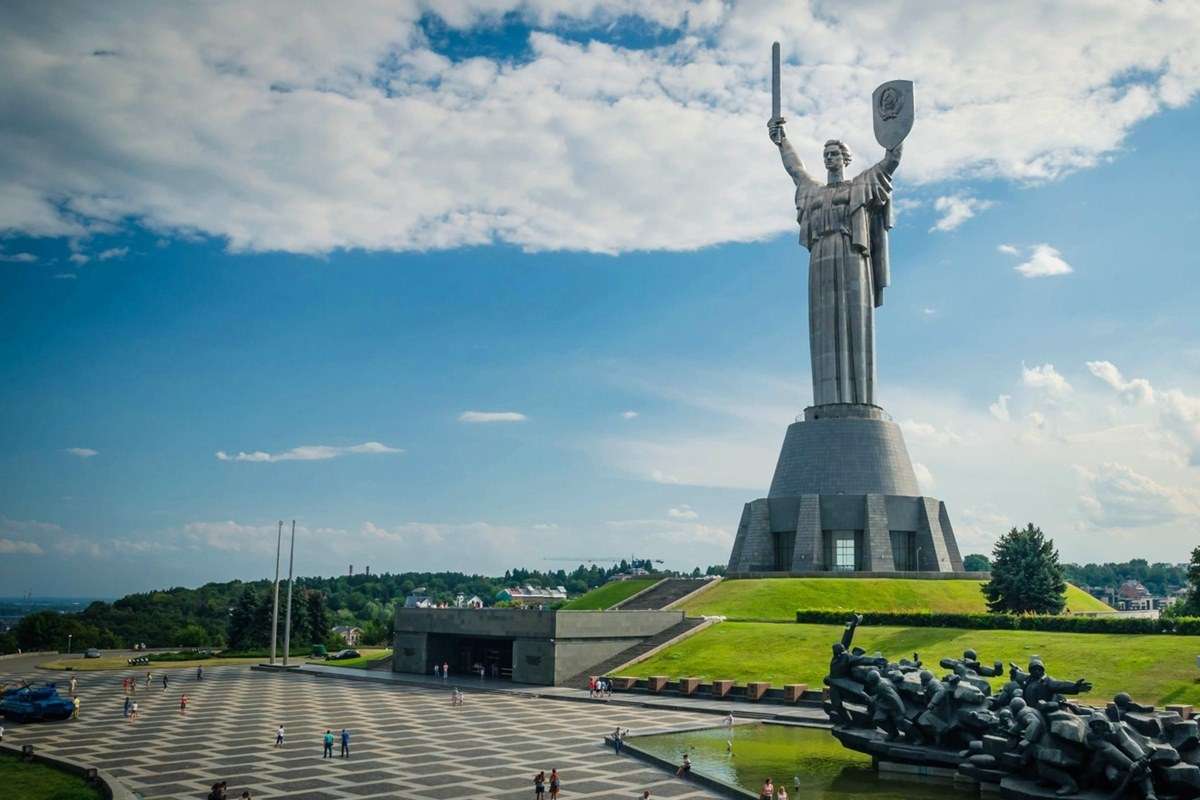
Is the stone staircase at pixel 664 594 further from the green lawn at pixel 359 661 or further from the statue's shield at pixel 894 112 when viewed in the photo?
the statue's shield at pixel 894 112

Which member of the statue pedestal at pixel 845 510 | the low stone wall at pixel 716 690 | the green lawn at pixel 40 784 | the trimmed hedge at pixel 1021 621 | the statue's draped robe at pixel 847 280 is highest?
the statue's draped robe at pixel 847 280

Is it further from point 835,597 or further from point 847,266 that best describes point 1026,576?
point 847,266

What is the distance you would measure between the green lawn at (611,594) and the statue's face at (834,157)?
29733 millimetres

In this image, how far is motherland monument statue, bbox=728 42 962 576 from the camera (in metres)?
60.5

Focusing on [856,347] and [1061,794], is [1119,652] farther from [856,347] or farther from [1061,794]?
[856,347]

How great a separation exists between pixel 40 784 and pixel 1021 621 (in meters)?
36.6

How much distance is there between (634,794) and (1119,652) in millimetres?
23264

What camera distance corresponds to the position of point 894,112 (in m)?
62.8

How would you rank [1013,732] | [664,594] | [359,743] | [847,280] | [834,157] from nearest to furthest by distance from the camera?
[1013,732] < [359,743] < [664,594] < [847,280] < [834,157]

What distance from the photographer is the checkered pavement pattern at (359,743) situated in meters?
23.5

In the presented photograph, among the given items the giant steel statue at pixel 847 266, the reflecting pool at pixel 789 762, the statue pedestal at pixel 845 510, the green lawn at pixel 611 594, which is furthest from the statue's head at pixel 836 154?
the reflecting pool at pixel 789 762

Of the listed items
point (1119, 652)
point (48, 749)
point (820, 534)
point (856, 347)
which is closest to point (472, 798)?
point (48, 749)

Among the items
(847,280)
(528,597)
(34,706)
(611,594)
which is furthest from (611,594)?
(528,597)

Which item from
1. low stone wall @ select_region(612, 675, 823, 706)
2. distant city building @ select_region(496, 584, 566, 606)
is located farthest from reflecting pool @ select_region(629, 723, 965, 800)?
distant city building @ select_region(496, 584, 566, 606)
